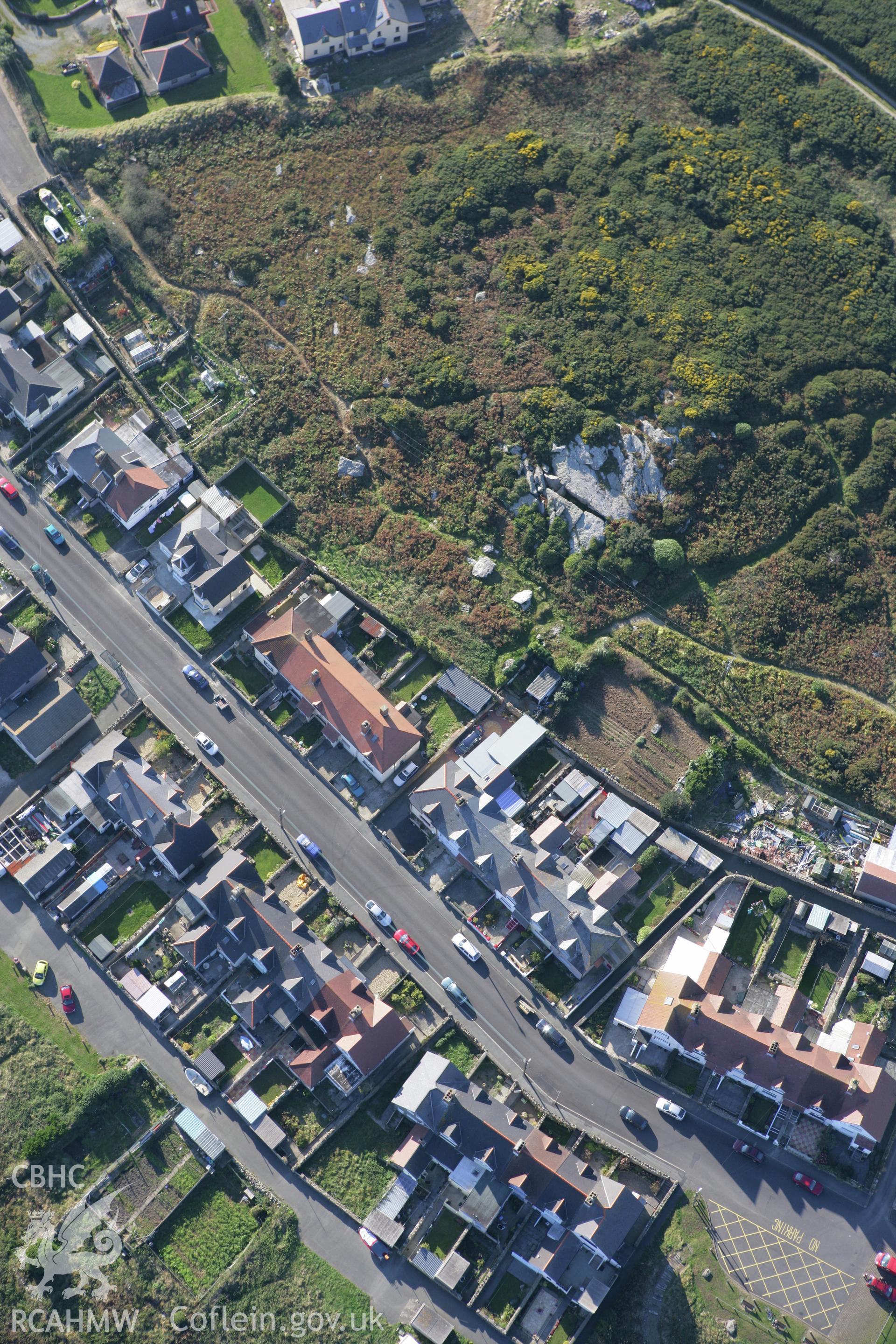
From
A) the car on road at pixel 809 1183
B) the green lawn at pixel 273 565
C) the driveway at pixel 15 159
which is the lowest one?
the car on road at pixel 809 1183

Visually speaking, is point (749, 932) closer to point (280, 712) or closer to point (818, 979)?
point (818, 979)

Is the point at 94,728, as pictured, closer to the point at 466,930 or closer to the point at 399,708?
the point at 399,708

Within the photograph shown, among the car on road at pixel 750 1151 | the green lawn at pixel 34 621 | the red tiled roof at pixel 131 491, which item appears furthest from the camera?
the red tiled roof at pixel 131 491

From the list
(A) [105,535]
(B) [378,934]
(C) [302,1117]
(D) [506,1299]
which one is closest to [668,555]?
(B) [378,934]

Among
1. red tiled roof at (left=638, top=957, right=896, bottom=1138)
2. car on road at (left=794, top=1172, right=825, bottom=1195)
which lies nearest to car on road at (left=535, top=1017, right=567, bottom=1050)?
red tiled roof at (left=638, top=957, right=896, bottom=1138)

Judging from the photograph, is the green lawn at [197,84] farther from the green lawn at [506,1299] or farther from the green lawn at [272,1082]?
the green lawn at [506,1299]

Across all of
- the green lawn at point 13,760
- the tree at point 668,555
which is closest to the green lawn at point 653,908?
the tree at point 668,555
